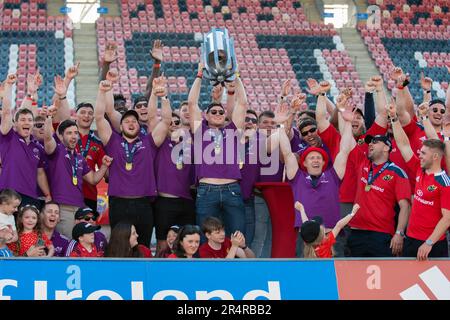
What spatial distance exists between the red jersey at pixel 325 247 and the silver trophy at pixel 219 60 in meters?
1.80

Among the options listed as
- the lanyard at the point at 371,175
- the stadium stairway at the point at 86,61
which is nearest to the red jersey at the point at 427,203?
the lanyard at the point at 371,175

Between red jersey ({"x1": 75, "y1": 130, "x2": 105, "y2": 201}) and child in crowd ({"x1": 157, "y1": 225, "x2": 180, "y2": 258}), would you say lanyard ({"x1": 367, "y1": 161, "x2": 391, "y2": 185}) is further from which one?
red jersey ({"x1": 75, "y1": 130, "x2": 105, "y2": 201})

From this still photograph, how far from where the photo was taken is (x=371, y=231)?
28.0 ft

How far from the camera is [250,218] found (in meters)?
9.02

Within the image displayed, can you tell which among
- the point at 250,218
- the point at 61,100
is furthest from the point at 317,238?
the point at 61,100

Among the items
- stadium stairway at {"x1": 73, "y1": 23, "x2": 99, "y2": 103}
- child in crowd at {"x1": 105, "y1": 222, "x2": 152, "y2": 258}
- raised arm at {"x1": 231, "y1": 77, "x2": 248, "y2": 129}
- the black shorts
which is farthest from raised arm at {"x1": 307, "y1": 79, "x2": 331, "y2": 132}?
stadium stairway at {"x1": 73, "y1": 23, "x2": 99, "y2": 103}

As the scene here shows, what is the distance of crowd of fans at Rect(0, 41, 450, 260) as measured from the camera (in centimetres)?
813

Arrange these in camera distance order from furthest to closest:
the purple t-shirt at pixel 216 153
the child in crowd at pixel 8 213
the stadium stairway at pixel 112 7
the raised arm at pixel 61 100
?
the stadium stairway at pixel 112 7 < the raised arm at pixel 61 100 < the purple t-shirt at pixel 216 153 < the child in crowd at pixel 8 213

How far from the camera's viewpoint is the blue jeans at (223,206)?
8.59m

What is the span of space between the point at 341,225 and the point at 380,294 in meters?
1.08

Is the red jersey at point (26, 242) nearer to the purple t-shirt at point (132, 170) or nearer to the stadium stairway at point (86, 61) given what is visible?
the purple t-shirt at point (132, 170)

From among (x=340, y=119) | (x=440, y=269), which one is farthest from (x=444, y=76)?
(x=440, y=269)

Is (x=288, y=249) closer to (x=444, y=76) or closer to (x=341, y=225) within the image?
(x=341, y=225)
